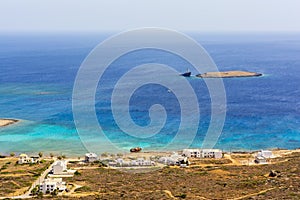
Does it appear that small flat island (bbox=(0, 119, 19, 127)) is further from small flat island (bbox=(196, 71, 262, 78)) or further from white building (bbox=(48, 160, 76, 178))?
small flat island (bbox=(196, 71, 262, 78))

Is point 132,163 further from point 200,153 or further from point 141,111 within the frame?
point 141,111

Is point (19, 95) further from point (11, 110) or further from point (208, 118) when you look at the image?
point (208, 118)

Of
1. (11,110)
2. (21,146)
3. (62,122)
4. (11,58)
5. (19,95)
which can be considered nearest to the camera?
(21,146)

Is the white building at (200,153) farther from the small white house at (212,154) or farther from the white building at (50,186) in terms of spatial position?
the white building at (50,186)

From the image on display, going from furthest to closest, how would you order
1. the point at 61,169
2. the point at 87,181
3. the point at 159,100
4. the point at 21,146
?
the point at 159,100 → the point at 21,146 → the point at 61,169 → the point at 87,181

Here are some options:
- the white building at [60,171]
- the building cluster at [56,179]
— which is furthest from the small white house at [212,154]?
the white building at [60,171]

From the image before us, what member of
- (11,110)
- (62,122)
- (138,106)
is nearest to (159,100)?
(138,106)

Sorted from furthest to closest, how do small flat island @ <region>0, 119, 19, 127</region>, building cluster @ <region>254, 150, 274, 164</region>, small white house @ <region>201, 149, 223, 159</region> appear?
small flat island @ <region>0, 119, 19, 127</region> → small white house @ <region>201, 149, 223, 159</region> → building cluster @ <region>254, 150, 274, 164</region>

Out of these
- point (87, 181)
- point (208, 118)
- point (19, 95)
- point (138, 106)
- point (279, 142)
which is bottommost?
point (87, 181)

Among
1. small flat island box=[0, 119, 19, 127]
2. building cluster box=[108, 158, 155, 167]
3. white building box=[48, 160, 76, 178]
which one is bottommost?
white building box=[48, 160, 76, 178]

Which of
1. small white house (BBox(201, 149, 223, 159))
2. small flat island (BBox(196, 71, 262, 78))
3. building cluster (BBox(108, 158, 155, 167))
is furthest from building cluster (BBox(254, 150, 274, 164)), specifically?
small flat island (BBox(196, 71, 262, 78))

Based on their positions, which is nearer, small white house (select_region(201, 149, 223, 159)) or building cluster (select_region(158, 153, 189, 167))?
building cluster (select_region(158, 153, 189, 167))
